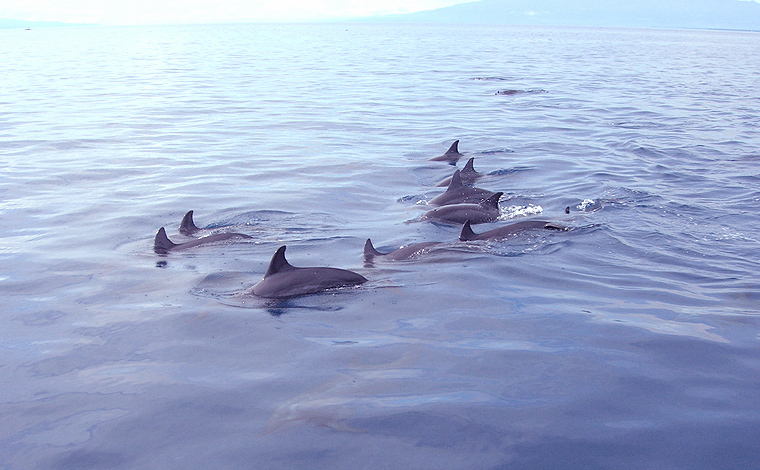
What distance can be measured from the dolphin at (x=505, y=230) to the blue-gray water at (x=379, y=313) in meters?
0.21

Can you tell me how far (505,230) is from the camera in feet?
33.6

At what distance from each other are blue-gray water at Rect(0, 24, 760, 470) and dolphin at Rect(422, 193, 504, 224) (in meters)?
0.61

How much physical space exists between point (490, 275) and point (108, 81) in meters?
34.9

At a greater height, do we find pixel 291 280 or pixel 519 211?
pixel 291 280

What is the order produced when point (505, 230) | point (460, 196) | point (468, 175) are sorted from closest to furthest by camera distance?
1. point (505, 230)
2. point (460, 196)
3. point (468, 175)

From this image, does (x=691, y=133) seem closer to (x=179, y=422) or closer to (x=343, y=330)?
(x=343, y=330)

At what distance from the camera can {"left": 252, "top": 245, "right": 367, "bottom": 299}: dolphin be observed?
315 inches

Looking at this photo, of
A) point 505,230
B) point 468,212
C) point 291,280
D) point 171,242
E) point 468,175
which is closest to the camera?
point 291,280

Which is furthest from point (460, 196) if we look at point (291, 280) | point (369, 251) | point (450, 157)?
point (291, 280)

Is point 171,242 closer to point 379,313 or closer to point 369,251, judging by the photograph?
point 369,251

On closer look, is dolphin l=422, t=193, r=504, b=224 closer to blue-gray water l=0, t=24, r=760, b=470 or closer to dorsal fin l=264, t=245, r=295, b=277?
blue-gray water l=0, t=24, r=760, b=470

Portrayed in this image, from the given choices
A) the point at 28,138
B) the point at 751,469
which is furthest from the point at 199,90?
the point at 751,469

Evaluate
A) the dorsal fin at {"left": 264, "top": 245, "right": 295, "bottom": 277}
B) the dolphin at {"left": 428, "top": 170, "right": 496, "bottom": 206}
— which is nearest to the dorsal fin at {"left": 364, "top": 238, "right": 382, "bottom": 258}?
the dorsal fin at {"left": 264, "top": 245, "right": 295, "bottom": 277}

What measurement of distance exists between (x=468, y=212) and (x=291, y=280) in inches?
175
